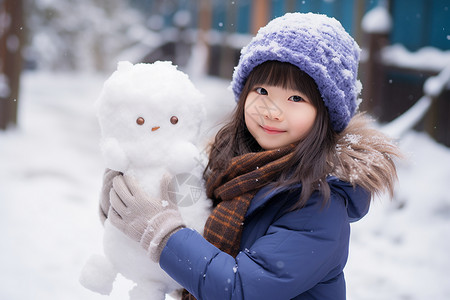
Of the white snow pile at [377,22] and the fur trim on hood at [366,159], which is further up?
the fur trim on hood at [366,159]

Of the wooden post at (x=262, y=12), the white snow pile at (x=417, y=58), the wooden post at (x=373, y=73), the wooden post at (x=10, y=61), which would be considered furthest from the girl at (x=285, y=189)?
the wooden post at (x=262, y=12)

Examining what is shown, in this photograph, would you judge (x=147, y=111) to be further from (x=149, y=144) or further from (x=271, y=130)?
(x=271, y=130)

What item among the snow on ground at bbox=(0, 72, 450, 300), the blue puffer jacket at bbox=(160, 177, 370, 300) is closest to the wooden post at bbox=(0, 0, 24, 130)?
the snow on ground at bbox=(0, 72, 450, 300)

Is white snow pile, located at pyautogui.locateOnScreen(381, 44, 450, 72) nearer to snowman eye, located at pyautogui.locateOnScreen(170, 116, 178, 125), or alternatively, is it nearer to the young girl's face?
the young girl's face

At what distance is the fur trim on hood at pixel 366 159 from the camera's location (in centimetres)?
129

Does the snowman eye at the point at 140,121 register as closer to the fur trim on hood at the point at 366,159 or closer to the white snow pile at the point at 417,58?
the fur trim on hood at the point at 366,159

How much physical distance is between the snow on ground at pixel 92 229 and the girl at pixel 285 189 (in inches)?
13.1

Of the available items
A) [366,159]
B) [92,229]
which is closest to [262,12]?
[92,229]

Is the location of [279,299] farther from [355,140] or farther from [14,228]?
[14,228]

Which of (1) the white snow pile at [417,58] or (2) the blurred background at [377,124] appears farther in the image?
(1) the white snow pile at [417,58]

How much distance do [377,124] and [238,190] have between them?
447 centimetres

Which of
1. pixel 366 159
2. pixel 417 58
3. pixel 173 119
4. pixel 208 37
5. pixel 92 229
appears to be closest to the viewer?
pixel 366 159

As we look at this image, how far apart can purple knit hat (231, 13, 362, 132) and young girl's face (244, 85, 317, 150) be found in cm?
7

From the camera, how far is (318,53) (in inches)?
50.5
